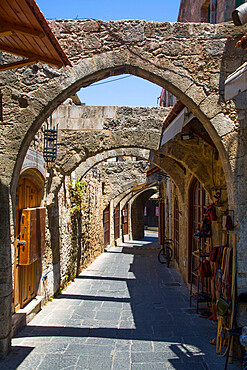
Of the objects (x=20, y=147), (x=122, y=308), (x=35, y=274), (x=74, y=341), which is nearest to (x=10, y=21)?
(x=20, y=147)

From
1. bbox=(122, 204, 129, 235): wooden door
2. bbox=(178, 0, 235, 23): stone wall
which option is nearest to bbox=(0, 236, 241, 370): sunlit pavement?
bbox=(178, 0, 235, 23): stone wall

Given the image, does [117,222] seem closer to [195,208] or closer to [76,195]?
[76,195]

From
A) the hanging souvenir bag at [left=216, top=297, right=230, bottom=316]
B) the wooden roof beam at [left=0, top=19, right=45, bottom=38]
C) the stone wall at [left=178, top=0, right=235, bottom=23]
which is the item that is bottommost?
the hanging souvenir bag at [left=216, top=297, right=230, bottom=316]

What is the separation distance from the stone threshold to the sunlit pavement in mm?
96

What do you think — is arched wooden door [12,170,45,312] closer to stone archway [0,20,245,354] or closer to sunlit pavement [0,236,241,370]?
sunlit pavement [0,236,241,370]

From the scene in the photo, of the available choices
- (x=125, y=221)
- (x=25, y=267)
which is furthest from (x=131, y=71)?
(x=125, y=221)

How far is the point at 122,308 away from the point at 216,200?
255cm

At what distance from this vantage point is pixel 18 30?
2.84m

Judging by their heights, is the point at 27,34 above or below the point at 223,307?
above

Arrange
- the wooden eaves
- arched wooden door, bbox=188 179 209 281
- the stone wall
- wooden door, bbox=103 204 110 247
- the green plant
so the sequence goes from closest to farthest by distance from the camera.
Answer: the wooden eaves, the stone wall, arched wooden door, bbox=188 179 209 281, the green plant, wooden door, bbox=103 204 110 247

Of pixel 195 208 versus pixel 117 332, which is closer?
pixel 117 332

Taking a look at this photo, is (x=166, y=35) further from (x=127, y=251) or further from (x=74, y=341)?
(x=127, y=251)

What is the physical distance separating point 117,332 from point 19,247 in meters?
1.80

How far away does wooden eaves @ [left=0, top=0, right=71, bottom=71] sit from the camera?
2.66 meters
